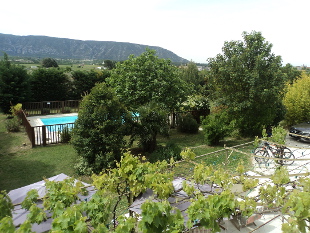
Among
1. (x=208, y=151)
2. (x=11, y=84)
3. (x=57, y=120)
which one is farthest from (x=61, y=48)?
(x=208, y=151)

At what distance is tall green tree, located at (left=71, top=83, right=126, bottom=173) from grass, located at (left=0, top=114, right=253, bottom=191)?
2.58ft

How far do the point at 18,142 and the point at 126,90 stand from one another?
6.02 metres

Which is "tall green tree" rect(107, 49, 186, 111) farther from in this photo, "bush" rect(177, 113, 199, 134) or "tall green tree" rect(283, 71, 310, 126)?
"tall green tree" rect(283, 71, 310, 126)

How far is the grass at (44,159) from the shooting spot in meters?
8.47

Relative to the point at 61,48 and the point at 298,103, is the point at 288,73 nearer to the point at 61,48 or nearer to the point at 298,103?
the point at 298,103

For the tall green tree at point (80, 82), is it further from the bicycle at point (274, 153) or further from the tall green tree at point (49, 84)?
the bicycle at point (274, 153)

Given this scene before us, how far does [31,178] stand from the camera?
8383 millimetres

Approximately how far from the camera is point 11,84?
1748 centimetres

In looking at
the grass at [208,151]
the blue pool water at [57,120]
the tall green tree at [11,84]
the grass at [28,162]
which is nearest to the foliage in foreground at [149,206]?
the grass at [208,151]

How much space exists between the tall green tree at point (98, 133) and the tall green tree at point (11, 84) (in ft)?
36.6

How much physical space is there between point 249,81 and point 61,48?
197769mm

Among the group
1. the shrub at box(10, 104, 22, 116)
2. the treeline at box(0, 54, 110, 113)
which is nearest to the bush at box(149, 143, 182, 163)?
the treeline at box(0, 54, 110, 113)

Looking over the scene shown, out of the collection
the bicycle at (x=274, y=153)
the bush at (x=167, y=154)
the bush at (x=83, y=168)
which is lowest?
the bush at (x=83, y=168)

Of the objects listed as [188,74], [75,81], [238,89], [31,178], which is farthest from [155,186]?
[188,74]
